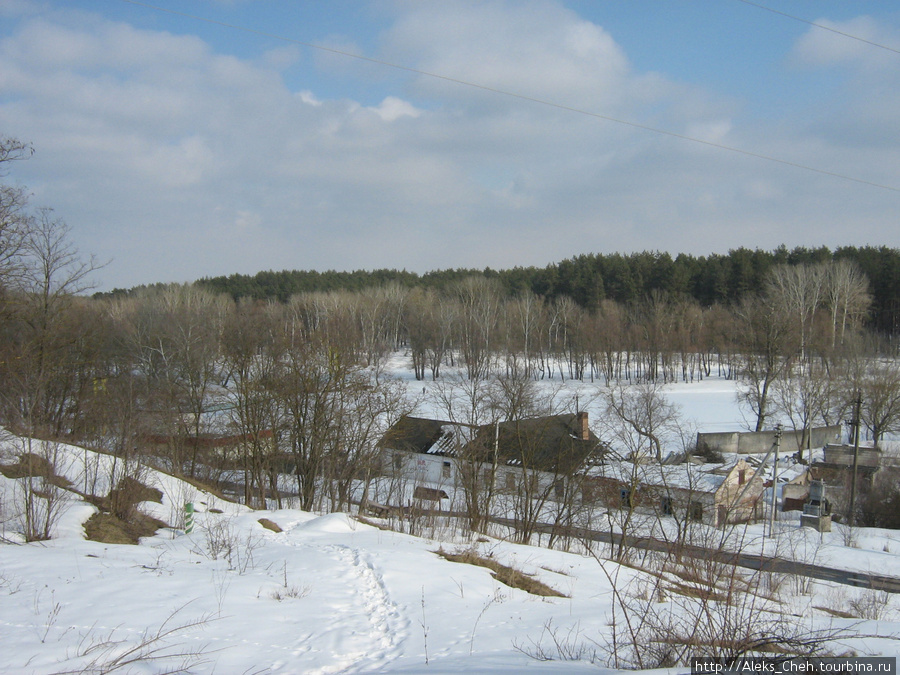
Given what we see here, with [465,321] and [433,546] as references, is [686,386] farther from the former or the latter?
[433,546]

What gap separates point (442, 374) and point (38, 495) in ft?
196

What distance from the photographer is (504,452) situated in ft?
81.1

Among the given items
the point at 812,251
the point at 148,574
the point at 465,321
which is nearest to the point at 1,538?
the point at 148,574

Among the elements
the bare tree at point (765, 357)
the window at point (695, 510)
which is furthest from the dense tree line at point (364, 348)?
the window at point (695, 510)

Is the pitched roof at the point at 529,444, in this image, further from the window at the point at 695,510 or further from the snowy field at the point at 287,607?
the snowy field at the point at 287,607

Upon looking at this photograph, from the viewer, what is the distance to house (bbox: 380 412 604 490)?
70.6 ft

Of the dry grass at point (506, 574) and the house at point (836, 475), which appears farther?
the house at point (836, 475)

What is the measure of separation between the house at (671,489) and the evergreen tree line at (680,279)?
5098cm

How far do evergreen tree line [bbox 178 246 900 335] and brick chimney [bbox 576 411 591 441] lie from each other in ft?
161

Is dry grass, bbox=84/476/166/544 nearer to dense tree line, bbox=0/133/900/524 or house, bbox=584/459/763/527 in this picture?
dense tree line, bbox=0/133/900/524

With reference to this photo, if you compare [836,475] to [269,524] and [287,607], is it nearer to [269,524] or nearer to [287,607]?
[269,524]

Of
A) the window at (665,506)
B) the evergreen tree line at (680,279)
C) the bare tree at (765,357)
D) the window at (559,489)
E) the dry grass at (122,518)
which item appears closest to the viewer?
the dry grass at (122,518)

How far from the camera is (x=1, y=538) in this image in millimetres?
8281

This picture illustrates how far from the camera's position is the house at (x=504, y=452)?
21531 mm
